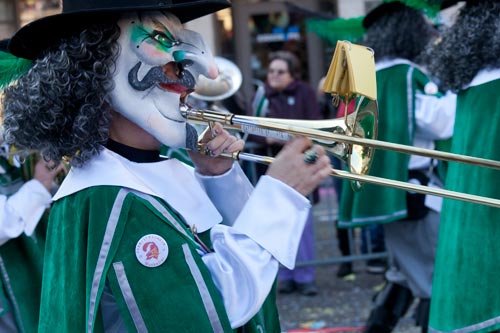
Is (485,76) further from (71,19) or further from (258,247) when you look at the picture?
(71,19)

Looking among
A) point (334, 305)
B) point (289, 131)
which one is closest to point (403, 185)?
point (289, 131)

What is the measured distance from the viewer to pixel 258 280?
2119 millimetres

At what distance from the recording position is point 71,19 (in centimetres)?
222

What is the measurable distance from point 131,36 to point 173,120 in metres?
0.25

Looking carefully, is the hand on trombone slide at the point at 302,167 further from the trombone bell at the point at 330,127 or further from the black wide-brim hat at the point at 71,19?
the black wide-brim hat at the point at 71,19

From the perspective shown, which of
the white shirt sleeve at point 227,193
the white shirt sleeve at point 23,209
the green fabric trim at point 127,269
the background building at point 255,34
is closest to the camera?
the green fabric trim at point 127,269

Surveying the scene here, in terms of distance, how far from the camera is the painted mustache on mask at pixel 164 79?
2275 mm

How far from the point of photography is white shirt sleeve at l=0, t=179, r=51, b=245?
356 cm

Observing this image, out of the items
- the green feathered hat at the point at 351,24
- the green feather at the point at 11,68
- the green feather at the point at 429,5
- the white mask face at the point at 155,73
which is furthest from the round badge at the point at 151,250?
the green feathered hat at the point at 351,24

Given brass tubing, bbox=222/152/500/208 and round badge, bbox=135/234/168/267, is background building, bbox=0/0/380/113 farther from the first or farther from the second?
round badge, bbox=135/234/168/267

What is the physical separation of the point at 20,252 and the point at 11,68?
1.46 meters

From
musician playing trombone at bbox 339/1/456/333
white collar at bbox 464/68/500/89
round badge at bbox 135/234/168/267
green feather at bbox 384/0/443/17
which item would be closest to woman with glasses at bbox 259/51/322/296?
musician playing trombone at bbox 339/1/456/333

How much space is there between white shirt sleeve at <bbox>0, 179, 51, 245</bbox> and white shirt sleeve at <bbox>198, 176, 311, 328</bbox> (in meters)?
1.62

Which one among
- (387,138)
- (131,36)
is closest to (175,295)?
(131,36)
